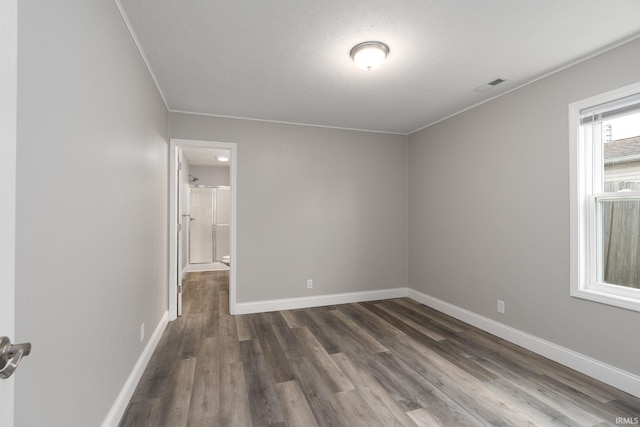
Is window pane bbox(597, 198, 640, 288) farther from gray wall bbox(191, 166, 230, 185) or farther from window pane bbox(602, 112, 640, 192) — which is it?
gray wall bbox(191, 166, 230, 185)

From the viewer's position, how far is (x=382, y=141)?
436 cm

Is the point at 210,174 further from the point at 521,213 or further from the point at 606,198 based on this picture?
the point at 606,198

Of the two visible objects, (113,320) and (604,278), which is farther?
(604,278)

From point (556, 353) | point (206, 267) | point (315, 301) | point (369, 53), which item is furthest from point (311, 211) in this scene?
point (206, 267)

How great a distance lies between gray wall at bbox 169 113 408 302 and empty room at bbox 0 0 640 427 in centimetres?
3

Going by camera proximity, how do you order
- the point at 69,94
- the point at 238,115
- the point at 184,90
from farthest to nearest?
the point at 238,115 → the point at 184,90 → the point at 69,94

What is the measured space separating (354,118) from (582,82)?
2.17 meters

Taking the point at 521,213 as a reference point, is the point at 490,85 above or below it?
above

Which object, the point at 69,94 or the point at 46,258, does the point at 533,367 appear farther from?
the point at 69,94

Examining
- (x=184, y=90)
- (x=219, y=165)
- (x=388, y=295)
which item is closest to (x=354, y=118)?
(x=184, y=90)

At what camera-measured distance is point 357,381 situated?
86.8 inches

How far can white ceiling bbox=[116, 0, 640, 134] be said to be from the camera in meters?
1.76

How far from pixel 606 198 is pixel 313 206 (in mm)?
2877

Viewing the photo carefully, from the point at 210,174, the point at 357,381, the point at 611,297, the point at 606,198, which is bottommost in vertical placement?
the point at 357,381
